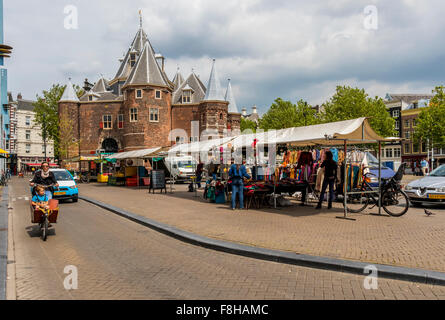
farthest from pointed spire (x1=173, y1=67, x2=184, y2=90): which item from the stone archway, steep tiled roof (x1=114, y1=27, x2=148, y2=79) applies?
the stone archway

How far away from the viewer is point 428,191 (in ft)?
38.0

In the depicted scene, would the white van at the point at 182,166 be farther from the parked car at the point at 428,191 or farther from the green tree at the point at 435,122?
the green tree at the point at 435,122

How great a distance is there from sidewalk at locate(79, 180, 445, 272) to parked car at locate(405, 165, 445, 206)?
924 mm

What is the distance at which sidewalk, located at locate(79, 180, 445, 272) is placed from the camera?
5789 millimetres

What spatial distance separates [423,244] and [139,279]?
509 cm

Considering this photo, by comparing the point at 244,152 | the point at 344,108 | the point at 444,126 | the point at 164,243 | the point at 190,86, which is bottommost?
the point at 164,243

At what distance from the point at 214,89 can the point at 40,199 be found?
39784mm

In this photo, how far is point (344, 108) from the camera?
140 feet

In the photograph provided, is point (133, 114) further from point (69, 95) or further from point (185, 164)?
point (185, 164)

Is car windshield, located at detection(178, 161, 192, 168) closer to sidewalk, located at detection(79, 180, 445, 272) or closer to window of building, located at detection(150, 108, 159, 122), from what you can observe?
sidewalk, located at detection(79, 180, 445, 272)

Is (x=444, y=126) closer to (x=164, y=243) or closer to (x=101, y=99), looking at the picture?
(x=164, y=243)

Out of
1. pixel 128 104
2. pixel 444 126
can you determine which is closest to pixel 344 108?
pixel 444 126

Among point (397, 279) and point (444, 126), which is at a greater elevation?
point (444, 126)
